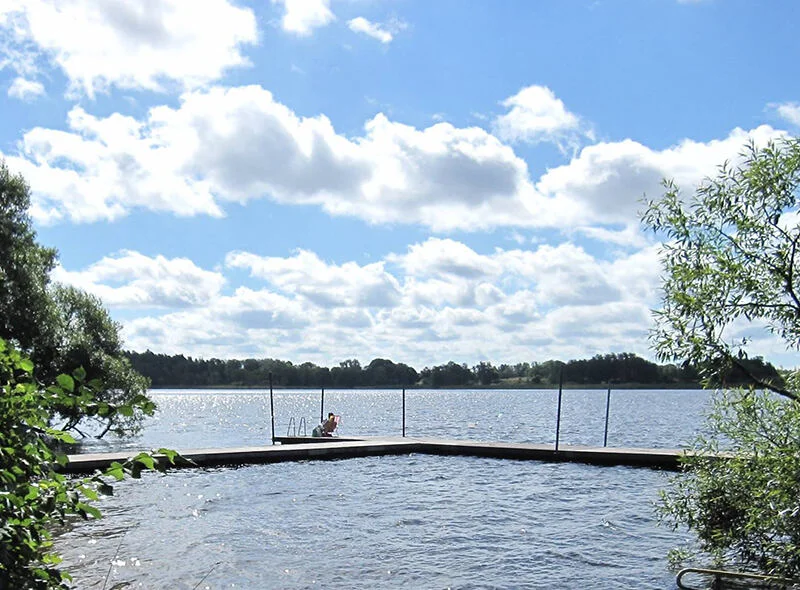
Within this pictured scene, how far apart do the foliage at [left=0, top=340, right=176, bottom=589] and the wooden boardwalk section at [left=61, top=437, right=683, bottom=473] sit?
18.6 metres

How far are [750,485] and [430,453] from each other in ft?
63.3

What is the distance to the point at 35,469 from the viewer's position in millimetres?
2816

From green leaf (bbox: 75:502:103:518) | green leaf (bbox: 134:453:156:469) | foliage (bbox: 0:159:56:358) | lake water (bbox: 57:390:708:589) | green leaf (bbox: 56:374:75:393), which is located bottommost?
lake water (bbox: 57:390:708:589)

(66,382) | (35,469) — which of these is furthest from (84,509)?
(66,382)

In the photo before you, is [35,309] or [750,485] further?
[35,309]

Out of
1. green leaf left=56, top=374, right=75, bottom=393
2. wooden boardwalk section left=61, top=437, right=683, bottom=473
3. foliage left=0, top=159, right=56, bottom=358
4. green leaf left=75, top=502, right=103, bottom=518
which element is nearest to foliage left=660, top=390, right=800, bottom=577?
green leaf left=75, top=502, right=103, bottom=518

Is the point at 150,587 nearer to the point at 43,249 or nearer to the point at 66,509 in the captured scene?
the point at 66,509

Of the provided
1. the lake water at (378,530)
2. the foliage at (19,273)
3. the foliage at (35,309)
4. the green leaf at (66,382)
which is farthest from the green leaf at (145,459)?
the foliage at (19,273)

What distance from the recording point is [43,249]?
29.6 metres

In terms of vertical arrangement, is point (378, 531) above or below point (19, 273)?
below

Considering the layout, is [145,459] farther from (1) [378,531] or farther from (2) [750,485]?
(1) [378,531]

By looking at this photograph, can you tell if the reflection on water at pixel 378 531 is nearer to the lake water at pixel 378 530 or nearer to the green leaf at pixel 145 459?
the lake water at pixel 378 530

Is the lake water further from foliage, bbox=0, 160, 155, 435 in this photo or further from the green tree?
foliage, bbox=0, 160, 155, 435

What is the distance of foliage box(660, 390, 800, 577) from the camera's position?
23.2 feet
